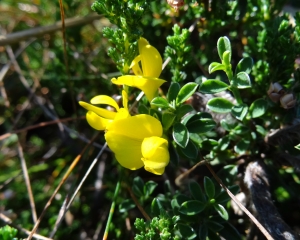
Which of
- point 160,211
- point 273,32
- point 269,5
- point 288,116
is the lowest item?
point 160,211

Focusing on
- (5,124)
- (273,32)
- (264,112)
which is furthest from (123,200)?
(5,124)

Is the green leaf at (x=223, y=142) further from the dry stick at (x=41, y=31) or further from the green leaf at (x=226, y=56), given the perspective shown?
the dry stick at (x=41, y=31)

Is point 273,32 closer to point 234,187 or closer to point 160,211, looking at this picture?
point 234,187

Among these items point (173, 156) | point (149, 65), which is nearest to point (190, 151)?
point (173, 156)

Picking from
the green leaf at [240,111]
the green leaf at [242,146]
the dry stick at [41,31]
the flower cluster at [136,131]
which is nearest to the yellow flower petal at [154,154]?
the flower cluster at [136,131]

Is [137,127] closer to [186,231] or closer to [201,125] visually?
[201,125]

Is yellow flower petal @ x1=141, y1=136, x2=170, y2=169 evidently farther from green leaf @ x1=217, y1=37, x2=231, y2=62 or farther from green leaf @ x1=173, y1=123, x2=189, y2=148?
green leaf @ x1=217, y1=37, x2=231, y2=62

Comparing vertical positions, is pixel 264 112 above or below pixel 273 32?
below
